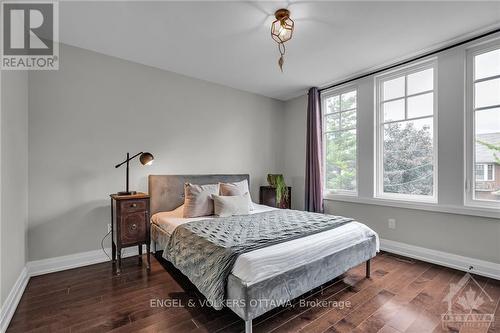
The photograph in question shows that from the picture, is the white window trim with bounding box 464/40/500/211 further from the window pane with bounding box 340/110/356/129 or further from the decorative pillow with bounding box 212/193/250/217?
the decorative pillow with bounding box 212/193/250/217

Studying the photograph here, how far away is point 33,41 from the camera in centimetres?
262

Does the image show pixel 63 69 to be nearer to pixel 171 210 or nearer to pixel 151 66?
pixel 151 66

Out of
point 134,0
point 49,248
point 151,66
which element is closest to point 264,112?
point 151,66

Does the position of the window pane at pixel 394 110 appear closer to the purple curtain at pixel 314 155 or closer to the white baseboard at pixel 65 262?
the purple curtain at pixel 314 155

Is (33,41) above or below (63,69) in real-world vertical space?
above

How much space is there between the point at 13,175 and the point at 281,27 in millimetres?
2809

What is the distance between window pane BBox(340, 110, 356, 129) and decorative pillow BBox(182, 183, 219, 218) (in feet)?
8.28

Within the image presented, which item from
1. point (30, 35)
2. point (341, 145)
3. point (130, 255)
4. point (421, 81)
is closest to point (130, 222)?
point (130, 255)

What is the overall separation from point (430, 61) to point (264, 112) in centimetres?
265

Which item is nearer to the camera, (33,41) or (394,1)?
(394,1)

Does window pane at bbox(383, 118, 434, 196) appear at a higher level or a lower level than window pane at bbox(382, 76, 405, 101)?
lower

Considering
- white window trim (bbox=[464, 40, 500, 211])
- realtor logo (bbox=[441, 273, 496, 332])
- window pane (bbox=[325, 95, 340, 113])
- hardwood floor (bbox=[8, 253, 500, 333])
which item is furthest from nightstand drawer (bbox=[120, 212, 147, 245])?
white window trim (bbox=[464, 40, 500, 211])

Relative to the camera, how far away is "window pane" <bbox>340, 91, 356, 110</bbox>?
3879 mm

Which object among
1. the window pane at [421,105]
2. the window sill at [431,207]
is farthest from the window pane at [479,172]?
the window pane at [421,105]
